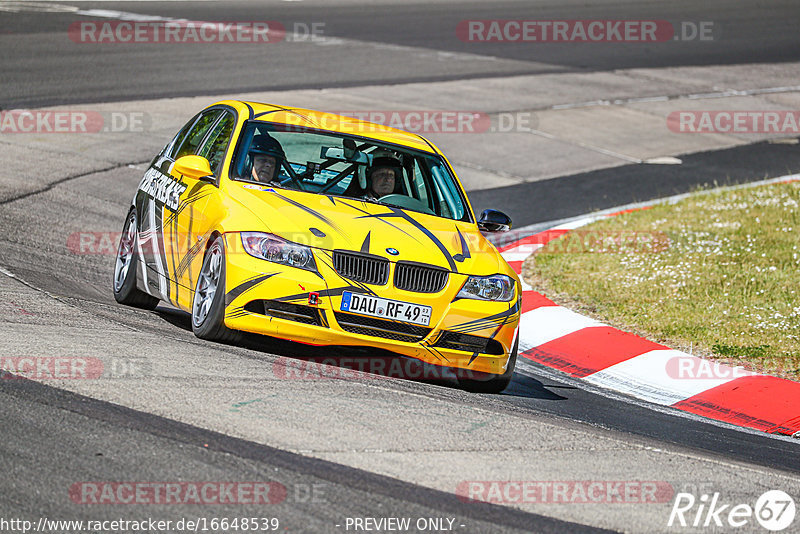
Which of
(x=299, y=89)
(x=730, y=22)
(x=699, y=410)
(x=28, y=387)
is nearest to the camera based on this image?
(x=28, y=387)

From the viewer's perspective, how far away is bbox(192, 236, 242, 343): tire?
6972 millimetres

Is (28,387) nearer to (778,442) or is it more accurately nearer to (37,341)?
(37,341)

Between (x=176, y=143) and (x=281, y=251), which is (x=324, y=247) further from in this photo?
(x=176, y=143)

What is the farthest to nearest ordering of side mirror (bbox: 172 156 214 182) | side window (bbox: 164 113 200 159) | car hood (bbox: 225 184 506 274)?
side window (bbox: 164 113 200 159), side mirror (bbox: 172 156 214 182), car hood (bbox: 225 184 506 274)

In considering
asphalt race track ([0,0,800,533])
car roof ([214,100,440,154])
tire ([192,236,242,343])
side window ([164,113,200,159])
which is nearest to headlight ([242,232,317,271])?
tire ([192,236,242,343])

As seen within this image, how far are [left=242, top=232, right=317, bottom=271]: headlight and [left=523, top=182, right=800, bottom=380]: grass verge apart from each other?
373 centimetres

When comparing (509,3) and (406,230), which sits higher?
(509,3)

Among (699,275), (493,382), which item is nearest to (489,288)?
(493,382)

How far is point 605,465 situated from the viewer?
18.5 feet

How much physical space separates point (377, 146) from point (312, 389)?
9.28 feet

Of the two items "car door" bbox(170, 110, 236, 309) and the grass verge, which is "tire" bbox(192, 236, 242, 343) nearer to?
"car door" bbox(170, 110, 236, 309)

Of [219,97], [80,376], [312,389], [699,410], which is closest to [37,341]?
[80,376]

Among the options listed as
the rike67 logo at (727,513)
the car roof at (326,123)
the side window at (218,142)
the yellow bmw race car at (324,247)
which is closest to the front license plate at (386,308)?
the yellow bmw race car at (324,247)

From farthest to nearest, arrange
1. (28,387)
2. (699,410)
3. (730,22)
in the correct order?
(730,22), (699,410), (28,387)
